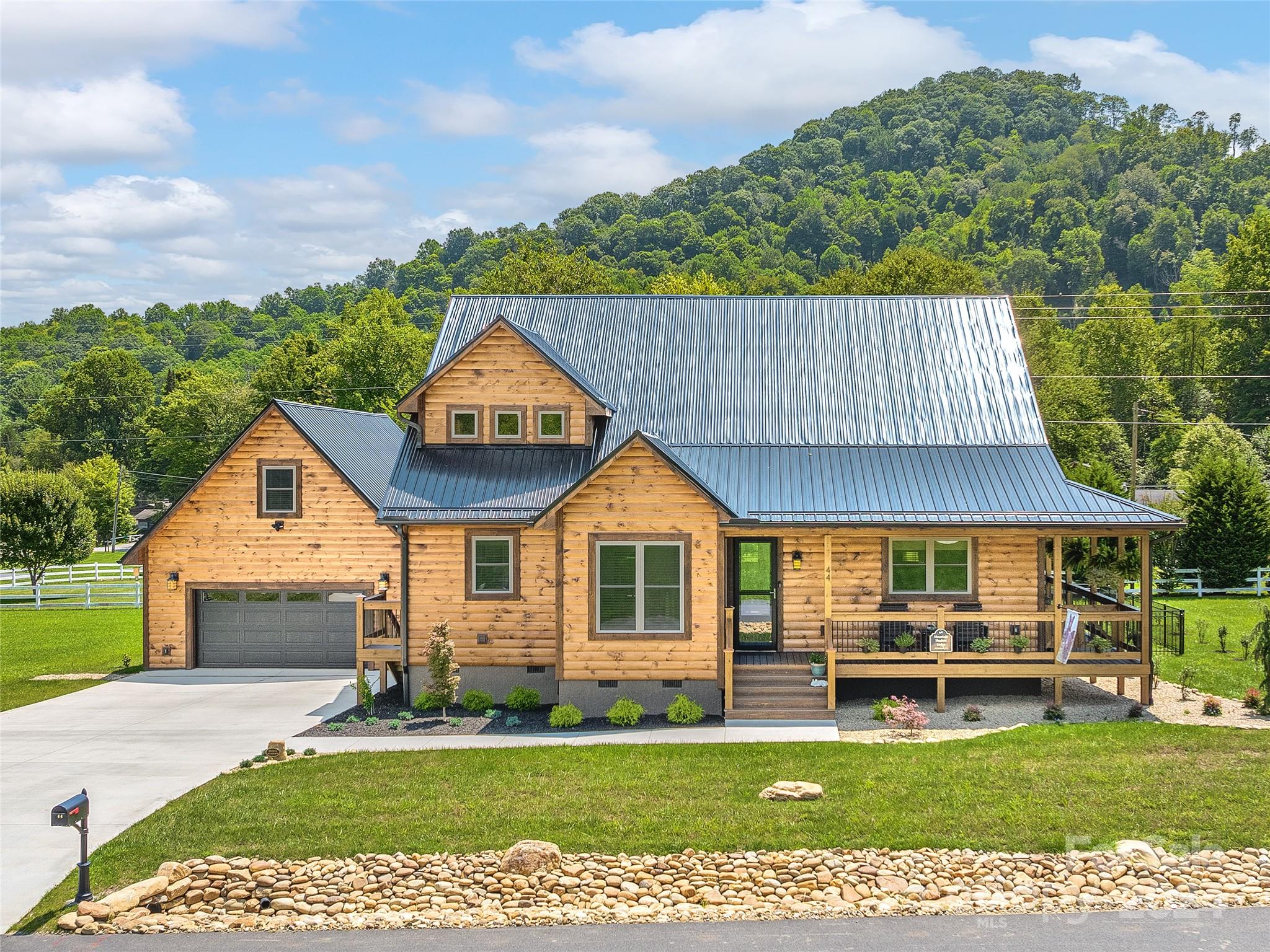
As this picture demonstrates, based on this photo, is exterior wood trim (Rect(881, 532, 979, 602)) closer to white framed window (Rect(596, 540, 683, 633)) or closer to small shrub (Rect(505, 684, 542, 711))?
white framed window (Rect(596, 540, 683, 633))

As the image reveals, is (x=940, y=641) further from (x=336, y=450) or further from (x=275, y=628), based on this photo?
(x=275, y=628)

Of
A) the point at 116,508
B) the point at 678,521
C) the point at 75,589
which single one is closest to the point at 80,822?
the point at 678,521

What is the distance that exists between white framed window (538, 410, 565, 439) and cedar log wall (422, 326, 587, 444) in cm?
10

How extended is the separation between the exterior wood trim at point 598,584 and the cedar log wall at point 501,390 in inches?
126

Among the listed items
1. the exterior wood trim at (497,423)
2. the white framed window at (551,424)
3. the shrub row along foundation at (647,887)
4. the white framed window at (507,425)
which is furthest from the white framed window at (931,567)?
the shrub row along foundation at (647,887)

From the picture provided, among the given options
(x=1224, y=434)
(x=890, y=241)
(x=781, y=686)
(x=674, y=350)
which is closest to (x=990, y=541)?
(x=781, y=686)

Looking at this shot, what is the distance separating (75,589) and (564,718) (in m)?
31.4

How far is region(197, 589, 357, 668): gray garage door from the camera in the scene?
24.0 metres

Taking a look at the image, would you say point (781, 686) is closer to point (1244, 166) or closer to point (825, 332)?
point (825, 332)

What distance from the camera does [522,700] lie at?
60.4ft

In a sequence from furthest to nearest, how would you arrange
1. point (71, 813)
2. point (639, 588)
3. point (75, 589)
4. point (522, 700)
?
point (75, 589)
point (522, 700)
point (639, 588)
point (71, 813)

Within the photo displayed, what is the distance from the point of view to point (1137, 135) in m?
143

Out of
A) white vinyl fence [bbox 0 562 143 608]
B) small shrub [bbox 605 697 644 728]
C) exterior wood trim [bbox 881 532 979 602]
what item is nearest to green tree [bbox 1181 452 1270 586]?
exterior wood trim [bbox 881 532 979 602]

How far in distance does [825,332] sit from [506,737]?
10985 millimetres
